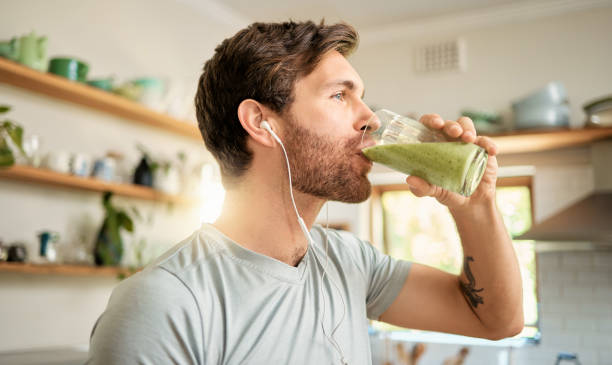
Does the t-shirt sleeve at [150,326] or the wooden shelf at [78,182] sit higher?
the wooden shelf at [78,182]

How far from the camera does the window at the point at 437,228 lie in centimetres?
368

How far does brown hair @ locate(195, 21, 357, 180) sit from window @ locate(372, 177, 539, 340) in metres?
2.80

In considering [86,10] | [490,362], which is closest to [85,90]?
[86,10]

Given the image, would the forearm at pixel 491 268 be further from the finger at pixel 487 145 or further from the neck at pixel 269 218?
the neck at pixel 269 218

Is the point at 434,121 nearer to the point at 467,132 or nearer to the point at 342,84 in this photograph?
the point at 467,132

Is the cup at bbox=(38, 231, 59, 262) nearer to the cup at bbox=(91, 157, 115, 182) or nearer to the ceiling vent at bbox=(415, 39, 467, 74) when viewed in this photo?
the cup at bbox=(91, 157, 115, 182)

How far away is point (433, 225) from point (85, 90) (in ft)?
8.48

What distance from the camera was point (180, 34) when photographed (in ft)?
12.0

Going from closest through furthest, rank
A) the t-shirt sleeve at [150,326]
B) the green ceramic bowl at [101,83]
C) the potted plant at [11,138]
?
the t-shirt sleeve at [150,326]
the potted plant at [11,138]
the green ceramic bowl at [101,83]

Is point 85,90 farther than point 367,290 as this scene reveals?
Yes

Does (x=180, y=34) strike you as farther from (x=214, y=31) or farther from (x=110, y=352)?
(x=110, y=352)

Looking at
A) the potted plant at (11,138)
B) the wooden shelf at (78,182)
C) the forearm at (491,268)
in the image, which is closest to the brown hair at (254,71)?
the forearm at (491,268)

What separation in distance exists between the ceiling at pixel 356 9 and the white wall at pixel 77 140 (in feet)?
1.95

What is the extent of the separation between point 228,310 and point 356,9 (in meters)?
3.32
